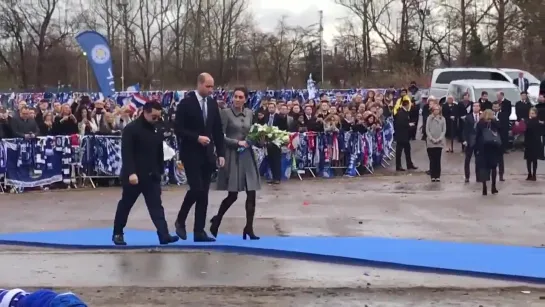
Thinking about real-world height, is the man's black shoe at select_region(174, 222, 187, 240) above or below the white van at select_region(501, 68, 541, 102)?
below

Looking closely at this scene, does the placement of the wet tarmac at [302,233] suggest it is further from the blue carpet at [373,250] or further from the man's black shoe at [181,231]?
the man's black shoe at [181,231]

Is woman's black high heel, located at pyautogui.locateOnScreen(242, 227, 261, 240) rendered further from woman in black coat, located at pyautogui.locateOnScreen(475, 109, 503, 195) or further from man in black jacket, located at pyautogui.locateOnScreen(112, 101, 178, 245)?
woman in black coat, located at pyautogui.locateOnScreen(475, 109, 503, 195)

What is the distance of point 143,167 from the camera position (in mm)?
10836

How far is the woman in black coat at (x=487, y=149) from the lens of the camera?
17578 millimetres

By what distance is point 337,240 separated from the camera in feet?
37.5

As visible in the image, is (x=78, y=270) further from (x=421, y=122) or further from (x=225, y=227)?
(x=421, y=122)

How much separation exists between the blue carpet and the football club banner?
17372 mm

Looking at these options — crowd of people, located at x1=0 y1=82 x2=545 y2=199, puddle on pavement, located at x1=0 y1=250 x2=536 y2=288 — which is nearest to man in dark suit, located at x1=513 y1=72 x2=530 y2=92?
crowd of people, located at x1=0 y1=82 x2=545 y2=199

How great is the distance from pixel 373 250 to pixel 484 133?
8.17 metres

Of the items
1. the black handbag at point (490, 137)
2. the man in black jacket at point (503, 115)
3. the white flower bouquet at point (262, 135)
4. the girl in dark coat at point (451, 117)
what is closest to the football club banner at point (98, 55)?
the girl in dark coat at point (451, 117)

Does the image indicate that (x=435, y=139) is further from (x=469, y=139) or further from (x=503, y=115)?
(x=503, y=115)

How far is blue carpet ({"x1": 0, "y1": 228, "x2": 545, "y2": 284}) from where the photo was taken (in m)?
9.45

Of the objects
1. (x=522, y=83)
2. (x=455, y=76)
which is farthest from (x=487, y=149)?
(x=455, y=76)

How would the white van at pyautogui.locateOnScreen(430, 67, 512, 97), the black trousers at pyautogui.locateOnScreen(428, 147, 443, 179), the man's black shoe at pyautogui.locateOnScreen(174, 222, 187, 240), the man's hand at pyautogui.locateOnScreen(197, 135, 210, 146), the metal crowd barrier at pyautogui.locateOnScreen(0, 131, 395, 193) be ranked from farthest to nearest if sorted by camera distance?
the white van at pyautogui.locateOnScreen(430, 67, 512, 97), the black trousers at pyautogui.locateOnScreen(428, 147, 443, 179), the metal crowd barrier at pyautogui.locateOnScreen(0, 131, 395, 193), the man's black shoe at pyautogui.locateOnScreen(174, 222, 187, 240), the man's hand at pyautogui.locateOnScreen(197, 135, 210, 146)
